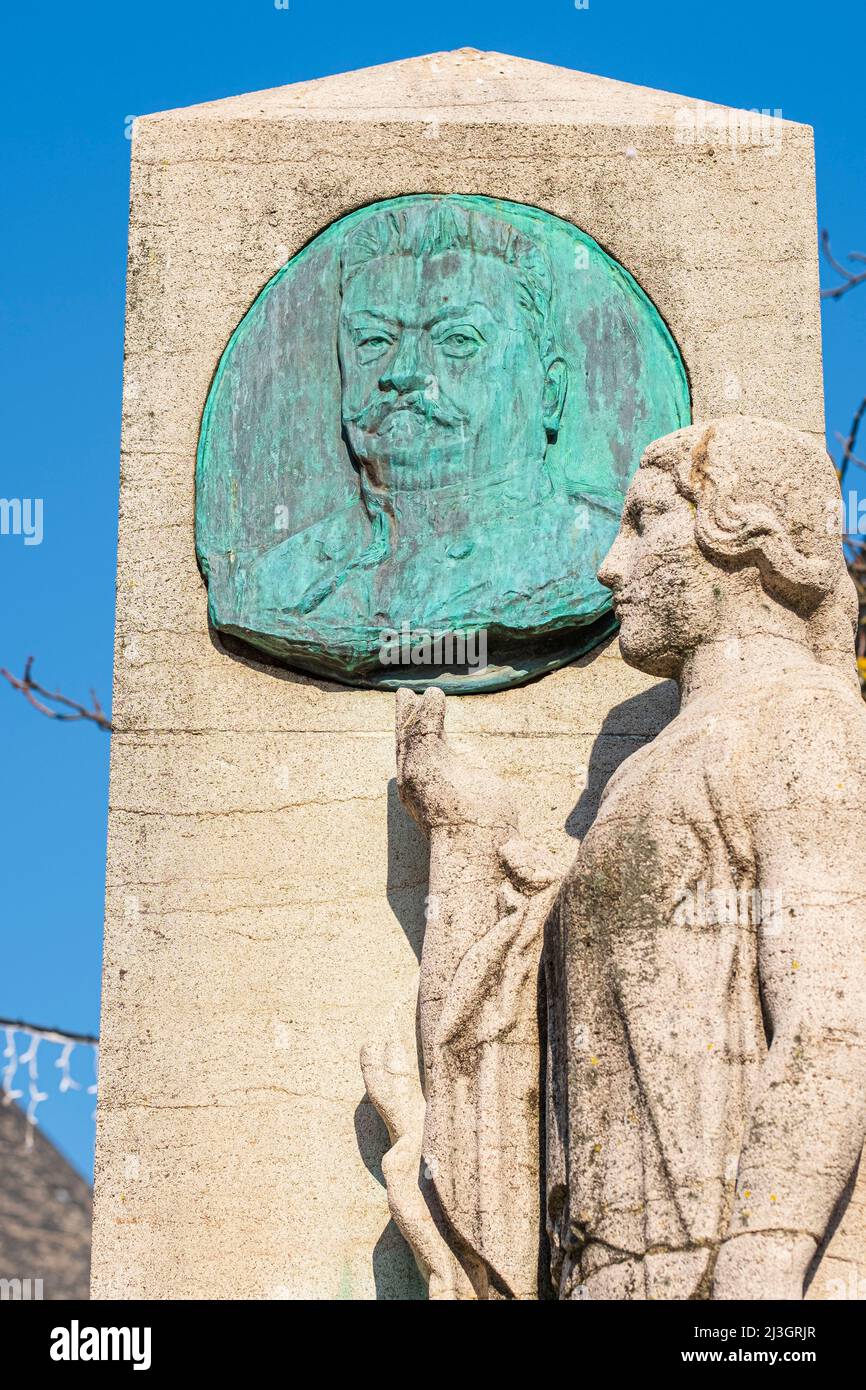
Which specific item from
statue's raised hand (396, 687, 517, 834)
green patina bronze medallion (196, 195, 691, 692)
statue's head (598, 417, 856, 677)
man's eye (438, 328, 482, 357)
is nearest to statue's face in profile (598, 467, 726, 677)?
statue's head (598, 417, 856, 677)

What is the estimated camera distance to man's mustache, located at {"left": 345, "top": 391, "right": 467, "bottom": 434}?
7.39 metres

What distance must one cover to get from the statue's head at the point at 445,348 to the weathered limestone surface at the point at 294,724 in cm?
26

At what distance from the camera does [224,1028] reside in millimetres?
6809

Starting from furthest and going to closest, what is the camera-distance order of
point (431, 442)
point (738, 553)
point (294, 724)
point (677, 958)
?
point (431, 442) → point (294, 724) → point (738, 553) → point (677, 958)

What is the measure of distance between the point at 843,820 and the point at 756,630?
737 mm

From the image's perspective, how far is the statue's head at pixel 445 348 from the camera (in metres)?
7.38

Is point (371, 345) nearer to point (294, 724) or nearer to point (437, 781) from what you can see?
point (294, 724)

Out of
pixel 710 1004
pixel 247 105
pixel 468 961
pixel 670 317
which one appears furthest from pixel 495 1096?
pixel 247 105

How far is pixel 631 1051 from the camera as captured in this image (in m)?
5.79

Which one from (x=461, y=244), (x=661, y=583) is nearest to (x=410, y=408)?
(x=461, y=244)

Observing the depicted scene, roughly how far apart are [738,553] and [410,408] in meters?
1.56

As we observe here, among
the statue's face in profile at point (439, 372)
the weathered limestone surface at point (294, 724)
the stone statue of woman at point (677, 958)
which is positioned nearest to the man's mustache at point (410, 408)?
the statue's face in profile at point (439, 372)

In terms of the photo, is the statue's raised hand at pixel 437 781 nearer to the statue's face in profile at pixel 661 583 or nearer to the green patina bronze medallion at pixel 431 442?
the green patina bronze medallion at pixel 431 442
